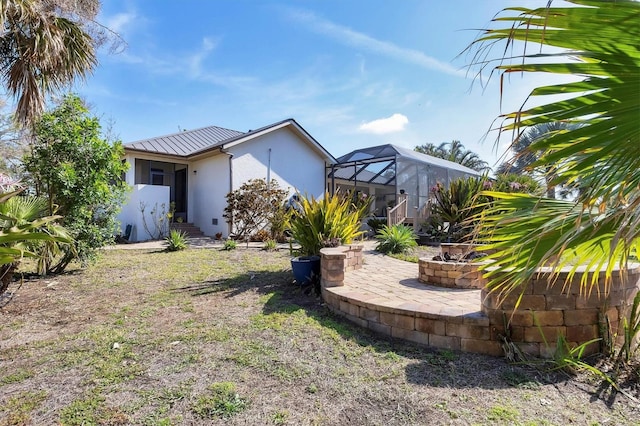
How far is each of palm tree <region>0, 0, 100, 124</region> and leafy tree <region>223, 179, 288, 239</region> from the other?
6.36 meters

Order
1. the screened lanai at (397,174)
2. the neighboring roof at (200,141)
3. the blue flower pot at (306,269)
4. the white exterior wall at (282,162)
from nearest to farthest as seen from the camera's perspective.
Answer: the blue flower pot at (306,269), the neighboring roof at (200,141), the white exterior wall at (282,162), the screened lanai at (397,174)

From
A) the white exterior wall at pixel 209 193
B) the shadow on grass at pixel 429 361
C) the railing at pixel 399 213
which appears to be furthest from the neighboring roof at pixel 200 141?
the shadow on grass at pixel 429 361

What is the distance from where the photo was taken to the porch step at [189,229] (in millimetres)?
14014

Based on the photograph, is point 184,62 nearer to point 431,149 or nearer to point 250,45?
point 250,45

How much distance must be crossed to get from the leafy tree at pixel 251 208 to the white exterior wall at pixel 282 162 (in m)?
1.11

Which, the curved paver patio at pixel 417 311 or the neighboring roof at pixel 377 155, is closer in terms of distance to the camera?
the curved paver patio at pixel 417 311

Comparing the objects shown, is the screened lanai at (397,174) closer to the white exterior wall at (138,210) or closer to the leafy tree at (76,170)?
the white exterior wall at (138,210)

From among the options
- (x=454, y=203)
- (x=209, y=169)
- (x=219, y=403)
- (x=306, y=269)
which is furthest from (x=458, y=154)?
(x=219, y=403)

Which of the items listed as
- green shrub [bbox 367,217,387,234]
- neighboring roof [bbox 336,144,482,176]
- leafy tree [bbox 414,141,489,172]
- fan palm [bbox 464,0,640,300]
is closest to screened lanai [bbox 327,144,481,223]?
Result: neighboring roof [bbox 336,144,482,176]

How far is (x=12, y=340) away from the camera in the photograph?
3.63 meters

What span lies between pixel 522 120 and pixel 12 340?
5.15 meters

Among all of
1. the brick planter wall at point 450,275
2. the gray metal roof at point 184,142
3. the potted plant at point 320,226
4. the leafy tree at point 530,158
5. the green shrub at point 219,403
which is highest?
the gray metal roof at point 184,142

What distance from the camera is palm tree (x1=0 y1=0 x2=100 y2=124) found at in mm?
5211

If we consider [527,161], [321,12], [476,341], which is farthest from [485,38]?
[321,12]
